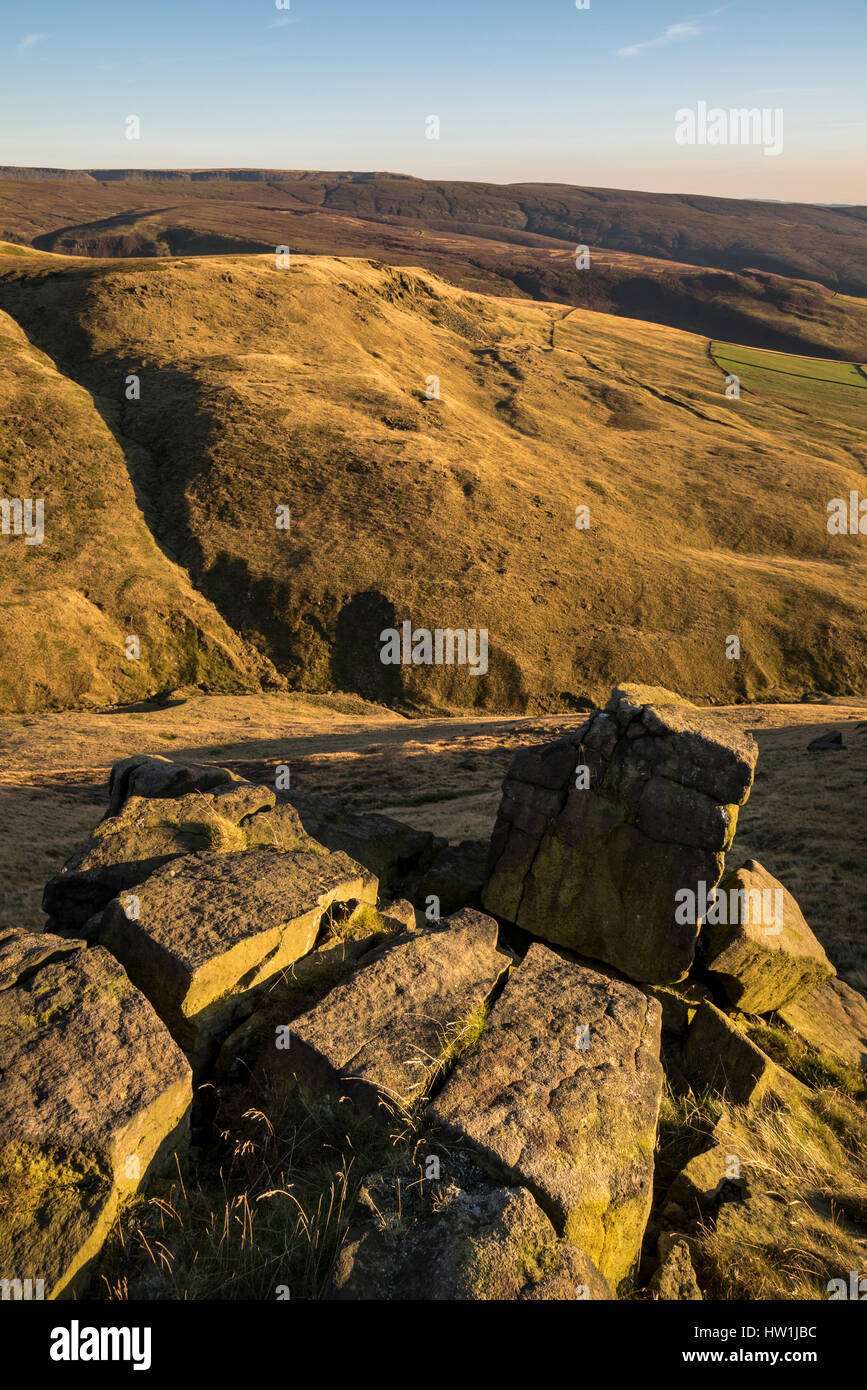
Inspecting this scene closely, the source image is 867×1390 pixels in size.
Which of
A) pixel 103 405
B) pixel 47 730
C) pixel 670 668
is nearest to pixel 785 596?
pixel 670 668

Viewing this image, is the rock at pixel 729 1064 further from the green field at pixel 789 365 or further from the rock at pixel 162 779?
the green field at pixel 789 365

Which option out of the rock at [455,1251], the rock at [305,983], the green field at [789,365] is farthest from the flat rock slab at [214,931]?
the green field at [789,365]

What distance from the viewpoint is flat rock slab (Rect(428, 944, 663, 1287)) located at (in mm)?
5711

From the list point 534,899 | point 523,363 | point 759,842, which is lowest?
point 759,842

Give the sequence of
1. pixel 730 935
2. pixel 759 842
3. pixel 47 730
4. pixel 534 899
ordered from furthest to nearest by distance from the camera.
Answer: pixel 47 730 < pixel 759 842 < pixel 534 899 < pixel 730 935

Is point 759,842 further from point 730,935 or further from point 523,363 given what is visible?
point 523,363

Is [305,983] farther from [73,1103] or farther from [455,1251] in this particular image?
[455,1251]

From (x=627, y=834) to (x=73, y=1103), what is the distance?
343 inches

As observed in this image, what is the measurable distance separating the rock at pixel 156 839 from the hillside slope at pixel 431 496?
4363 centimetres

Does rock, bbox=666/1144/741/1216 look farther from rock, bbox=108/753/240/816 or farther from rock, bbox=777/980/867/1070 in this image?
rock, bbox=108/753/240/816

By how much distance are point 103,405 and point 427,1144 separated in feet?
259
